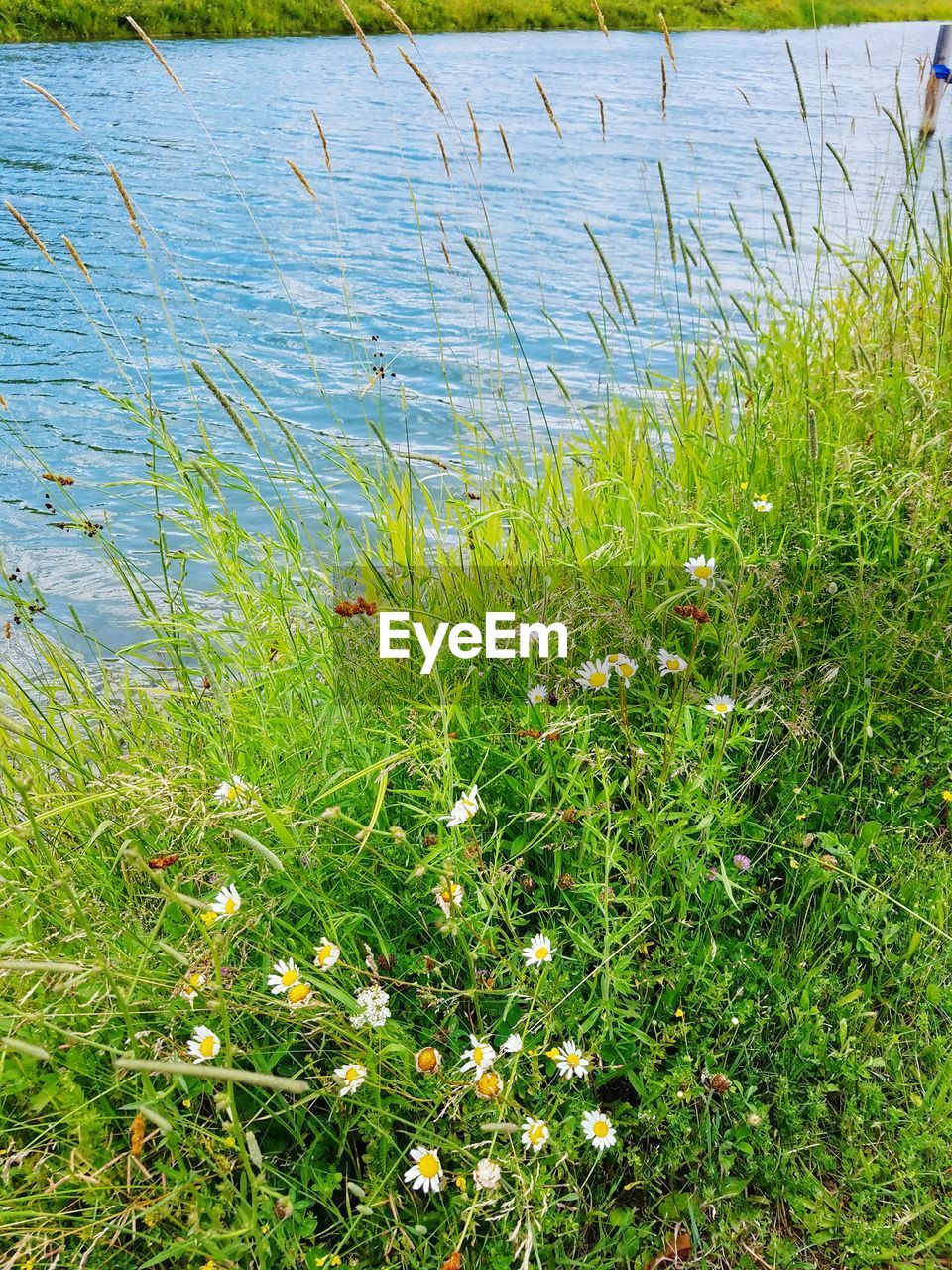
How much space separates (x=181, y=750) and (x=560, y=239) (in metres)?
8.69

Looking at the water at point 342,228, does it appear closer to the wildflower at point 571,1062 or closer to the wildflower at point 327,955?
the wildflower at point 327,955

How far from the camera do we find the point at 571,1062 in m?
1.57

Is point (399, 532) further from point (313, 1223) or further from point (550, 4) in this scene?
point (550, 4)

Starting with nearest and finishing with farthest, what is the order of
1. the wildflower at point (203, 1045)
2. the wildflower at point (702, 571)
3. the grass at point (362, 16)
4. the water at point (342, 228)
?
the wildflower at point (203, 1045) → the wildflower at point (702, 571) → the water at point (342, 228) → the grass at point (362, 16)

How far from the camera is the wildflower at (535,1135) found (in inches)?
55.9

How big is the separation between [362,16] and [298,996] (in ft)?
92.9

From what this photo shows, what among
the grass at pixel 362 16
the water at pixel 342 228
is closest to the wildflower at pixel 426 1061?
the water at pixel 342 228

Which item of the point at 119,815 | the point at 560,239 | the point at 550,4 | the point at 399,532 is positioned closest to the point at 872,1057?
the point at 119,815

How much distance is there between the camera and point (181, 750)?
7.37 ft

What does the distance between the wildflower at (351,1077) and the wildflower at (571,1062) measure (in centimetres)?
32

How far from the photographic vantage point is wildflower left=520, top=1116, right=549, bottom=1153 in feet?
4.66

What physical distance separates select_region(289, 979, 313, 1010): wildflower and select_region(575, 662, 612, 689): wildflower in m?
0.87

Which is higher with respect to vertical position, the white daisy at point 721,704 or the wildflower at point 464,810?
the wildflower at point 464,810

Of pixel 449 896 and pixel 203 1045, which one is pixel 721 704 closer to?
pixel 449 896
